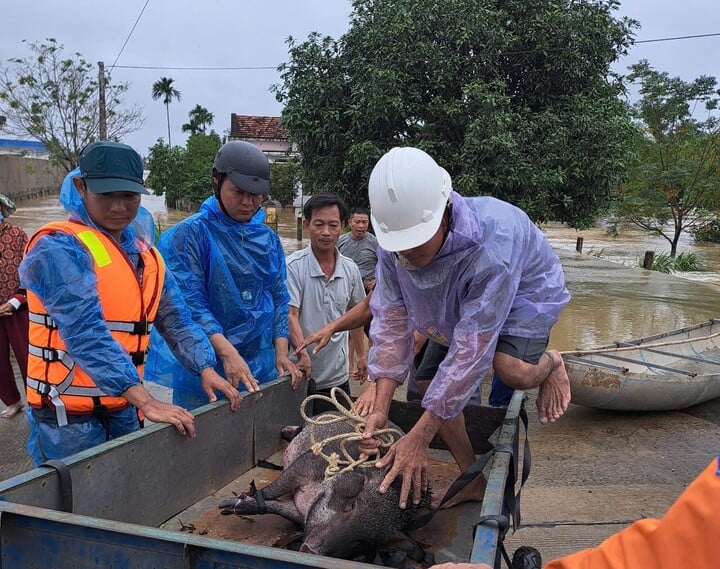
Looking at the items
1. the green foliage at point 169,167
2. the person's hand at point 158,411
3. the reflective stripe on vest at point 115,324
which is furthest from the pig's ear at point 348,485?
the green foliage at point 169,167

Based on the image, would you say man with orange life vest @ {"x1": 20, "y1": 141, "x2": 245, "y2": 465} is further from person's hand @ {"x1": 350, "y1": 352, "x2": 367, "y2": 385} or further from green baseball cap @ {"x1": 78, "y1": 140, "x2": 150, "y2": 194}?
person's hand @ {"x1": 350, "y1": 352, "x2": 367, "y2": 385}

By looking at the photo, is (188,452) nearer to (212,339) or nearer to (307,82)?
(212,339)

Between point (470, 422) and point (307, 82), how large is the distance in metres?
7.51

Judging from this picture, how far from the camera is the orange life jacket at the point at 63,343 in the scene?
2.33 metres

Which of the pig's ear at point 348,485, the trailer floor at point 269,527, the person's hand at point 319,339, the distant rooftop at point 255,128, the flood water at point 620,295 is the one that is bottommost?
the flood water at point 620,295

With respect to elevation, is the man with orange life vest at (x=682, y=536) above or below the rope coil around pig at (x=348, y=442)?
above

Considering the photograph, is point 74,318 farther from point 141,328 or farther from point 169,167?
point 169,167

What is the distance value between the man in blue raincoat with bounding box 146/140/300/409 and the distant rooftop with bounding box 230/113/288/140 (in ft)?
118

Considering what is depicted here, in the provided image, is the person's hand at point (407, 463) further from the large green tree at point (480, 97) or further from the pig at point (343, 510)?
the large green tree at point (480, 97)

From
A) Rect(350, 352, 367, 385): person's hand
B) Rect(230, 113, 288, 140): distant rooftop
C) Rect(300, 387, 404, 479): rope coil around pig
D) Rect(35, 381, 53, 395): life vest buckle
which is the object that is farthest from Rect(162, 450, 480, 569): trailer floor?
Rect(230, 113, 288, 140): distant rooftop

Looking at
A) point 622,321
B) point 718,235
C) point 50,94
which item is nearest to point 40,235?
point 622,321

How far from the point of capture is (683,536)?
1.01 metres

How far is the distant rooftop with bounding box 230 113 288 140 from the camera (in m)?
39.2

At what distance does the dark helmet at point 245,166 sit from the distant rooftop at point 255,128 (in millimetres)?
36094
